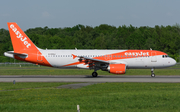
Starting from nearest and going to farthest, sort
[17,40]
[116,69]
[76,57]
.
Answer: [116,69] → [76,57] → [17,40]

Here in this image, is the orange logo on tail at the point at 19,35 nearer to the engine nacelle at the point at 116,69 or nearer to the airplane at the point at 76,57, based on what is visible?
the airplane at the point at 76,57

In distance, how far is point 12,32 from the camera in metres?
34.4

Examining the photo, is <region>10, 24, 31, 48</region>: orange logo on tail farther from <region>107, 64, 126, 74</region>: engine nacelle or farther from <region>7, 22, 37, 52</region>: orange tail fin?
<region>107, 64, 126, 74</region>: engine nacelle

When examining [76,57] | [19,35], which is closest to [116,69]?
[76,57]

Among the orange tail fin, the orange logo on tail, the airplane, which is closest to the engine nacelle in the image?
the airplane

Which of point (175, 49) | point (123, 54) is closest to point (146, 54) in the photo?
point (123, 54)

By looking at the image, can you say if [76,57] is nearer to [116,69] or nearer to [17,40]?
[116,69]

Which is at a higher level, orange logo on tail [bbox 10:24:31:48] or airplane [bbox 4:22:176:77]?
orange logo on tail [bbox 10:24:31:48]

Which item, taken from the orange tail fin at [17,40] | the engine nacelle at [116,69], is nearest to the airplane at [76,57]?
the orange tail fin at [17,40]

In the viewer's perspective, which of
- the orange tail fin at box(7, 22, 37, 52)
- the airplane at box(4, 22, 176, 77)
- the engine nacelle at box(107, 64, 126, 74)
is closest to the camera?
the engine nacelle at box(107, 64, 126, 74)

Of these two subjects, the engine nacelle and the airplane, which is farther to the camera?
the airplane
